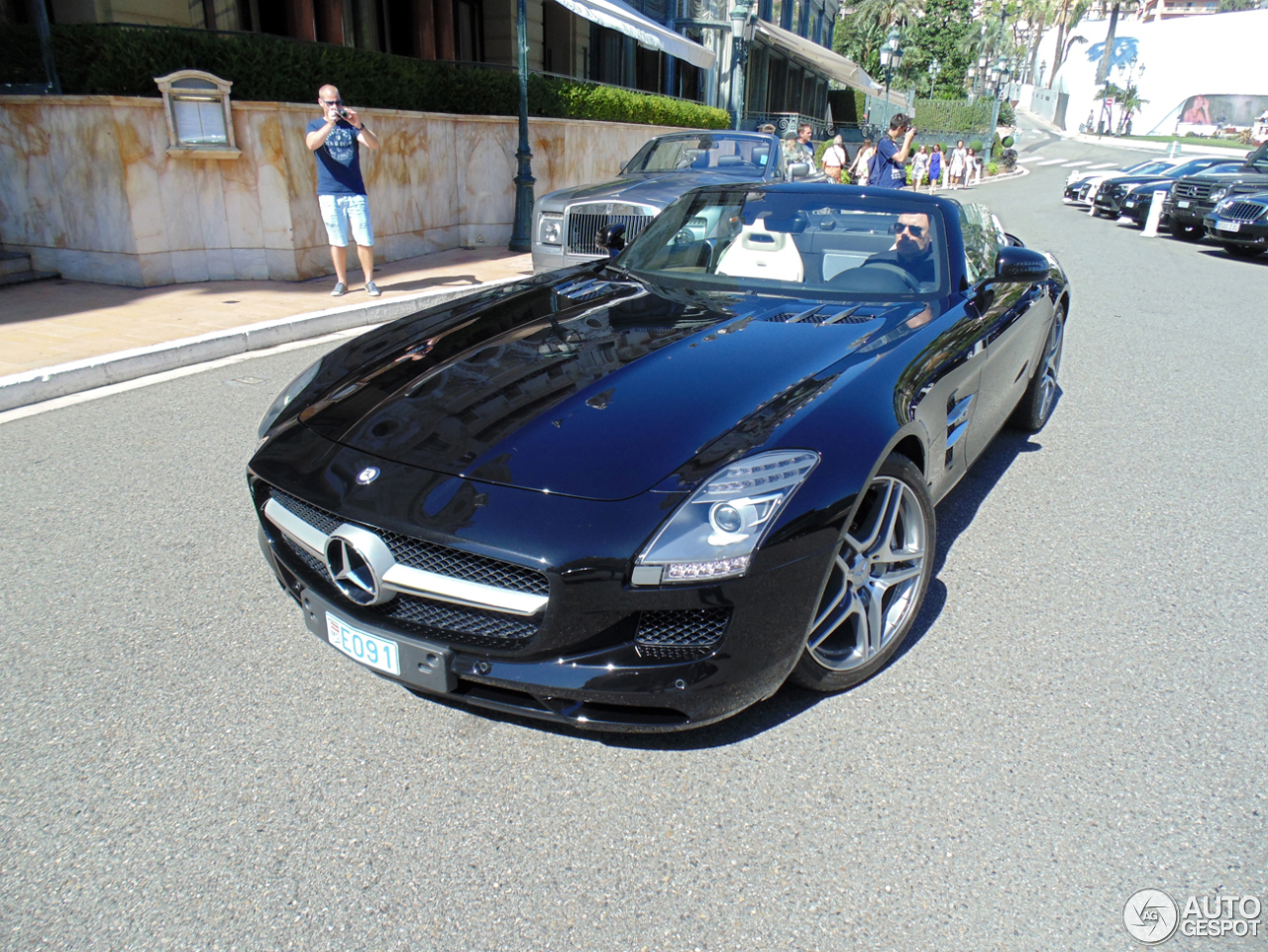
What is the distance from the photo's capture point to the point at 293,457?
253cm

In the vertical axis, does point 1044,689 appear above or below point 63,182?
below

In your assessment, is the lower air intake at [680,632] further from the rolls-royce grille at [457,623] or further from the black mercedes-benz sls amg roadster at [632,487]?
the rolls-royce grille at [457,623]

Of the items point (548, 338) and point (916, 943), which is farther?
point (548, 338)

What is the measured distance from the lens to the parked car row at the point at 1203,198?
13.6 metres

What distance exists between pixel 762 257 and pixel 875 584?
5.52ft

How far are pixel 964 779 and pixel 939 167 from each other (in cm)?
3379

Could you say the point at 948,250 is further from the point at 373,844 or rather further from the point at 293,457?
the point at 373,844

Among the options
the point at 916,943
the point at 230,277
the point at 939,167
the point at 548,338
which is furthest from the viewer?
the point at 939,167

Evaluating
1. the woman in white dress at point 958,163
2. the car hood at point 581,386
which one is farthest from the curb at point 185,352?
the woman in white dress at point 958,163

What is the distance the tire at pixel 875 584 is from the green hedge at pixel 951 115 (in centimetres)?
7318

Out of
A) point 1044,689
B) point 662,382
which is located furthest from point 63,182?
point 1044,689

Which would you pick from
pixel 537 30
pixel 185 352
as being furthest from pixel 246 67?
pixel 537 30

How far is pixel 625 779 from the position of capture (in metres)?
2.29

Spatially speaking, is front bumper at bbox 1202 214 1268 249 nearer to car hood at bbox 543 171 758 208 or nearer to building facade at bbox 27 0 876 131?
car hood at bbox 543 171 758 208
